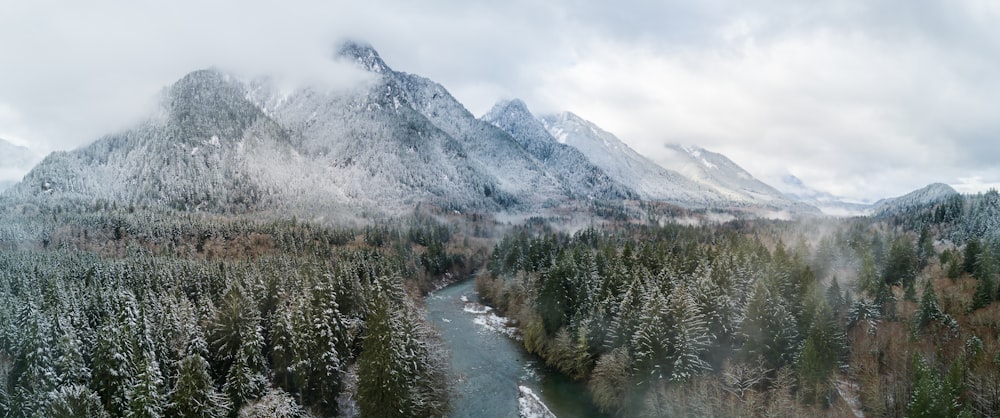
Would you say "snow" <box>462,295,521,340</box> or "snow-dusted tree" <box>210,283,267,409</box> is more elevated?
"snow-dusted tree" <box>210,283,267,409</box>

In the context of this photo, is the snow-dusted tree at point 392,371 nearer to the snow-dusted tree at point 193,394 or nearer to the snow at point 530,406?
the snow at point 530,406

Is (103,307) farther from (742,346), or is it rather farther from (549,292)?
(742,346)

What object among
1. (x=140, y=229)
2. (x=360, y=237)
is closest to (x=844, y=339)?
(x=360, y=237)

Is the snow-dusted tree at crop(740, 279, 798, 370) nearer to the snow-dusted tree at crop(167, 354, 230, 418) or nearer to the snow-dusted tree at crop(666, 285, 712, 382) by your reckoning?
the snow-dusted tree at crop(666, 285, 712, 382)

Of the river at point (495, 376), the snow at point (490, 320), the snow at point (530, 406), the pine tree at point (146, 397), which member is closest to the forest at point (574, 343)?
the pine tree at point (146, 397)

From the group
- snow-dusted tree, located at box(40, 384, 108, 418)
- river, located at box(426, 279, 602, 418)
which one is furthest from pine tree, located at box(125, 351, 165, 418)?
river, located at box(426, 279, 602, 418)
